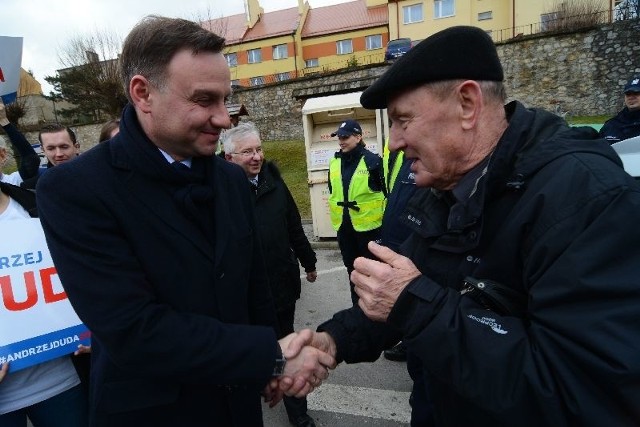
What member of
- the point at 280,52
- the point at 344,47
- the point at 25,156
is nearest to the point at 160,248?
the point at 25,156

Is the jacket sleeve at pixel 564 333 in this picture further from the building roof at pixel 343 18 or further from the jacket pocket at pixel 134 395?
the building roof at pixel 343 18

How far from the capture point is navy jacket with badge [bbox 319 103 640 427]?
0.92 metres

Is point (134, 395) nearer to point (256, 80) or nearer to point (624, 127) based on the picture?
point (624, 127)

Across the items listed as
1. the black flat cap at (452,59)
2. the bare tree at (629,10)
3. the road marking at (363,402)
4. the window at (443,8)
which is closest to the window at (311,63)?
the window at (443,8)

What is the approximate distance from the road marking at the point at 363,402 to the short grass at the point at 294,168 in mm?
5315

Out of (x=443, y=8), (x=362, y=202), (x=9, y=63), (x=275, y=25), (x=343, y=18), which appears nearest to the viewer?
(x=9, y=63)

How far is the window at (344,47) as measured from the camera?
36.2m

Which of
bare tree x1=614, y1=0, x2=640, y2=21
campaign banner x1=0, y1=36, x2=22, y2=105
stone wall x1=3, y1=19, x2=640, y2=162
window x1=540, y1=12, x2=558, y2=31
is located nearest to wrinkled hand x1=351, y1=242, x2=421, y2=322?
campaign banner x1=0, y1=36, x2=22, y2=105

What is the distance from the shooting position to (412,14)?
30.8m

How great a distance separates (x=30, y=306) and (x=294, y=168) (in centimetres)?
1113

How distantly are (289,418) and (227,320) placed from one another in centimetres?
188

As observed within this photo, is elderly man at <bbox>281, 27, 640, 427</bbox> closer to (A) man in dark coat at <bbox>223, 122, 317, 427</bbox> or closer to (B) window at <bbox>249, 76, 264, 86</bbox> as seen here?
(A) man in dark coat at <bbox>223, 122, 317, 427</bbox>

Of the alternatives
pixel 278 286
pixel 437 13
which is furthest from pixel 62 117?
pixel 278 286

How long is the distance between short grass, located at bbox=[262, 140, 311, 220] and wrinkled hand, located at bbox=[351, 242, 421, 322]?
6785mm
